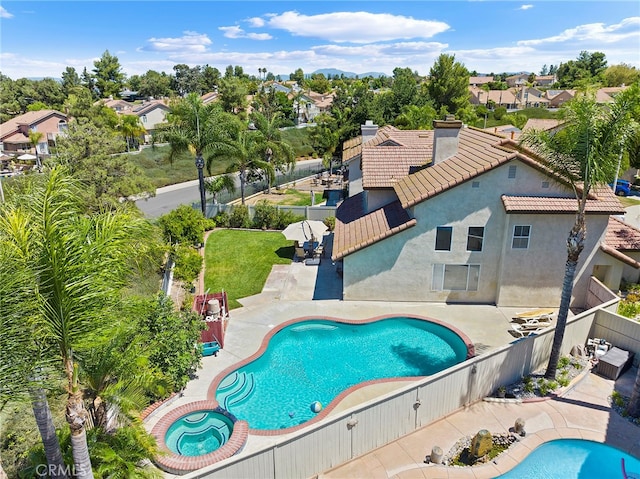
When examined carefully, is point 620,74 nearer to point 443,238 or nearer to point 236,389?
point 443,238

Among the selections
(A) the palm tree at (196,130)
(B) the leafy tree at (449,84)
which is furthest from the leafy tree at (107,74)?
(A) the palm tree at (196,130)

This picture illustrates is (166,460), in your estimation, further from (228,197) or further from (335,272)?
(228,197)

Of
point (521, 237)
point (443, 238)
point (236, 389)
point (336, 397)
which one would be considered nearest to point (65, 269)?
point (236, 389)

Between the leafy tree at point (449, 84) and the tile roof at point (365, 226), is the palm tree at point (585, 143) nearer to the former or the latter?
the tile roof at point (365, 226)

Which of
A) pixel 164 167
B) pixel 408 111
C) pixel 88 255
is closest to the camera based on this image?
pixel 88 255

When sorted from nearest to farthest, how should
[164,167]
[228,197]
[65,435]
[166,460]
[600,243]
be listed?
[65,435] → [166,460] → [600,243] → [228,197] → [164,167]

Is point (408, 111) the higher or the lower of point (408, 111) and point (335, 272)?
the higher

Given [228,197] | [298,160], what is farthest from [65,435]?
[298,160]
